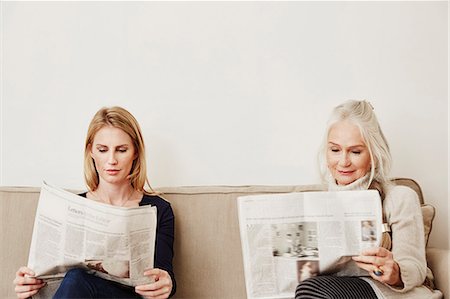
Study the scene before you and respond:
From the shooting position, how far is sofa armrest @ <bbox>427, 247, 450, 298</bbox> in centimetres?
169

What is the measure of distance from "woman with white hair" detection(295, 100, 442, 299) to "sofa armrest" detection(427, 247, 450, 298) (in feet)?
0.18

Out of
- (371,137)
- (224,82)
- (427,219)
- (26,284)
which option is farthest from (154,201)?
(427,219)

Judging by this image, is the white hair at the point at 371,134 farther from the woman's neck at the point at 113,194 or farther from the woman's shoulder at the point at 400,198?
the woman's neck at the point at 113,194

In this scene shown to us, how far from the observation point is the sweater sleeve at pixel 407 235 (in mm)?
1566

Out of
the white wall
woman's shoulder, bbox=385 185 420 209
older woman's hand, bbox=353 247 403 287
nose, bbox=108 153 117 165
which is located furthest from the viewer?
the white wall

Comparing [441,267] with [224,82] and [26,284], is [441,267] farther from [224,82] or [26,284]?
[26,284]

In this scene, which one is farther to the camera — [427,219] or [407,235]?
[427,219]

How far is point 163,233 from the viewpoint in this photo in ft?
5.94

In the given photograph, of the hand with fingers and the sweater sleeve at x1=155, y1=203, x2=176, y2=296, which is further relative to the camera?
the sweater sleeve at x1=155, y1=203, x2=176, y2=296

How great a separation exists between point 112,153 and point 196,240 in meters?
0.39

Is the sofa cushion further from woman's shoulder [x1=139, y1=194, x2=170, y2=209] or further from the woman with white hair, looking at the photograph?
woman's shoulder [x1=139, y1=194, x2=170, y2=209]

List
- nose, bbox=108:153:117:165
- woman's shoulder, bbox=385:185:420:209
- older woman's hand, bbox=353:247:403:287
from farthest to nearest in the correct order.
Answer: nose, bbox=108:153:117:165
woman's shoulder, bbox=385:185:420:209
older woman's hand, bbox=353:247:403:287

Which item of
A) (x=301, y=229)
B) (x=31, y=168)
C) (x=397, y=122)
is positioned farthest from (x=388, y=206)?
(x=31, y=168)

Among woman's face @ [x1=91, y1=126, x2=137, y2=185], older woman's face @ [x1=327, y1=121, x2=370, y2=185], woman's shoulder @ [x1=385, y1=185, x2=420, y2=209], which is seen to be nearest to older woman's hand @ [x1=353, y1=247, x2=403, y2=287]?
woman's shoulder @ [x1=385, y1=185, x2=420, y2=209]
